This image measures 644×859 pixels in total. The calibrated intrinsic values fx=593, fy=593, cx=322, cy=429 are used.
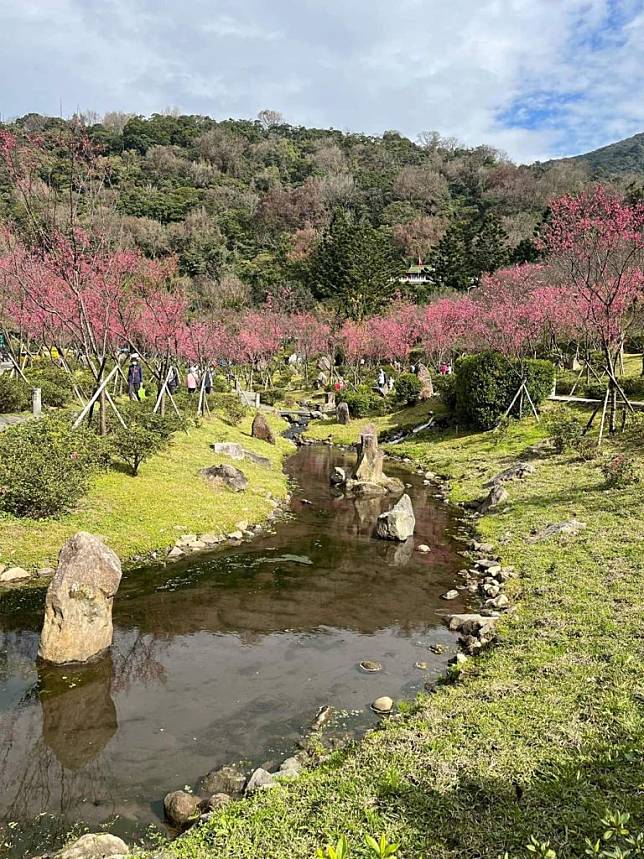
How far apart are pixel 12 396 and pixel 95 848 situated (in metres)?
23.6

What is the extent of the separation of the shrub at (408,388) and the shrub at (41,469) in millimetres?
26924

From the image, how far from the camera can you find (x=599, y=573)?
12.1m

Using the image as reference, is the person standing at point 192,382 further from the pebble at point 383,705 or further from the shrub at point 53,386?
the pebble at point 383,705

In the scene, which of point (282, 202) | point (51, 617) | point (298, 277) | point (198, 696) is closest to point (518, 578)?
point (198, 696)

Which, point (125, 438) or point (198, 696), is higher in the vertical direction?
point (125, 438)

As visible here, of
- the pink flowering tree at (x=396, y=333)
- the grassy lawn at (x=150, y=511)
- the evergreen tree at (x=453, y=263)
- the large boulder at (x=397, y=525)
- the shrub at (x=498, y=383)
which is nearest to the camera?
the grassy lawn at (x=150, y=511)

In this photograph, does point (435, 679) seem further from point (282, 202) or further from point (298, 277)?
point (282, 202)

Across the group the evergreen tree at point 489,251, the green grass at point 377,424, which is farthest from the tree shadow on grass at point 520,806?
the evergreen tree at point 489,251

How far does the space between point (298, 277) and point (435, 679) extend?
79.3 m

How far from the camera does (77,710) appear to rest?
27.1 feet

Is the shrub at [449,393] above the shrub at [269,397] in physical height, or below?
above

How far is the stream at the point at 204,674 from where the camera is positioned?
6879mm

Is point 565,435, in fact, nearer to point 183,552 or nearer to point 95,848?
point 183,552

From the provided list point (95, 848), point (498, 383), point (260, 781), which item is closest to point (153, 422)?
point (260, 781)
